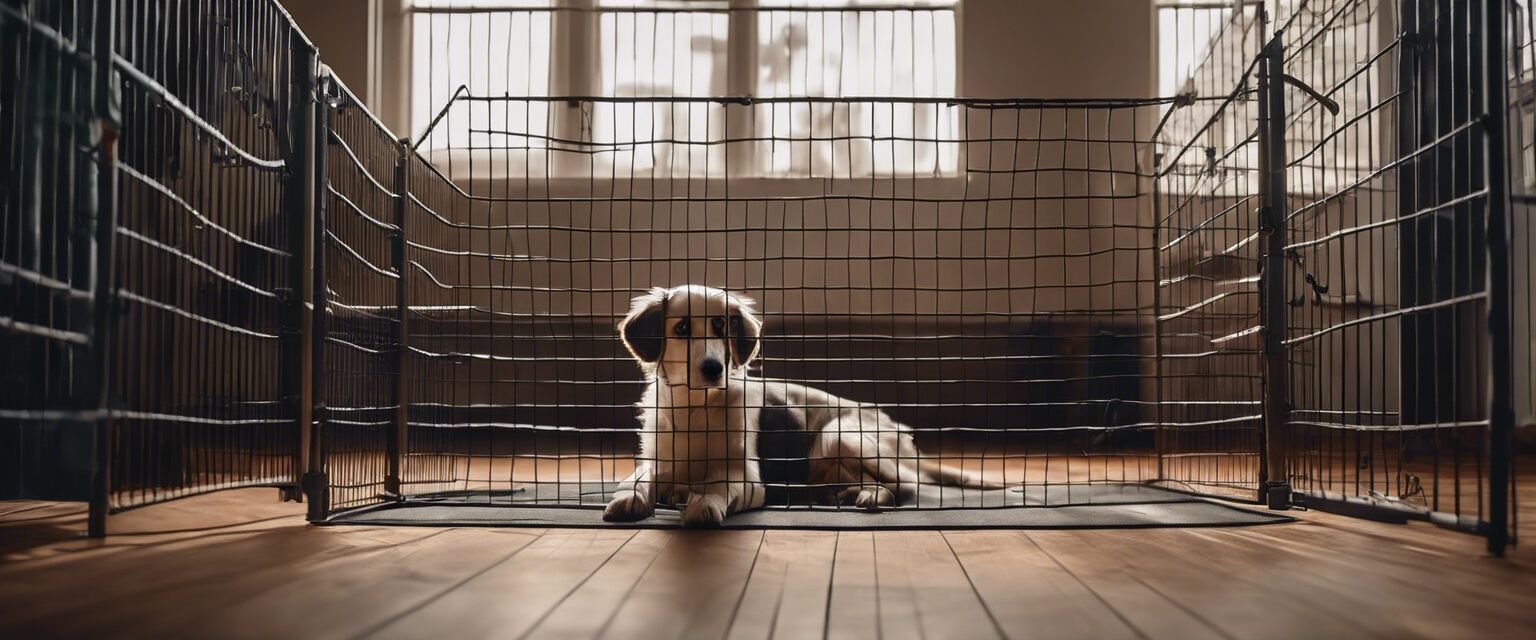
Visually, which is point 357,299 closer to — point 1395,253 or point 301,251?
point 301,251

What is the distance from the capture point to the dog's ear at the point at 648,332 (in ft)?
9.83

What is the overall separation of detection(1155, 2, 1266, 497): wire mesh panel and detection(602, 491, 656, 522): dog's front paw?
147 centimetres

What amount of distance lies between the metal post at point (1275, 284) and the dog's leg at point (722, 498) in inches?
49.6

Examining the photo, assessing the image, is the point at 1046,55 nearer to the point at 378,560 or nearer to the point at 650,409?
the point at 650,409

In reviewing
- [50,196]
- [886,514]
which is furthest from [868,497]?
[50,196]

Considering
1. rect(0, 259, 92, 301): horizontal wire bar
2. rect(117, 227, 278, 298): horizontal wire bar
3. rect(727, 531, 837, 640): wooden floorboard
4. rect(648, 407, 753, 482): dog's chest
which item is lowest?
rect(727, 531, 837, 640): wooden floorboard

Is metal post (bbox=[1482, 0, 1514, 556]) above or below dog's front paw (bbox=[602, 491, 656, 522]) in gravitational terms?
above

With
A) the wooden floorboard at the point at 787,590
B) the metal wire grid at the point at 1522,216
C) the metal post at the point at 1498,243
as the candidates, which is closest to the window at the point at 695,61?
the metal wire grid at the point at 1522,216

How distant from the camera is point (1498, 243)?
6.23ft

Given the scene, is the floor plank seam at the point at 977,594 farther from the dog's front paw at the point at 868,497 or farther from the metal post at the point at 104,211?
the metal post at the point at 104,211

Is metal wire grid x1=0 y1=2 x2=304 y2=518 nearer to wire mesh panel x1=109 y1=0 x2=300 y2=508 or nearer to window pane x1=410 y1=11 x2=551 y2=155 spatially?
wire mesh panel x1=109 y1=0 x2=300 y2=508

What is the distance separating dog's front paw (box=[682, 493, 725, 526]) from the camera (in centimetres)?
249

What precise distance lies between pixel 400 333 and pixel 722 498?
1.04 meters

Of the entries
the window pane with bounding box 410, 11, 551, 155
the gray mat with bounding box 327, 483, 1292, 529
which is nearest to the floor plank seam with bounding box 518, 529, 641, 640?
the gray mat with bounding box 327, 483, 1292, 529
